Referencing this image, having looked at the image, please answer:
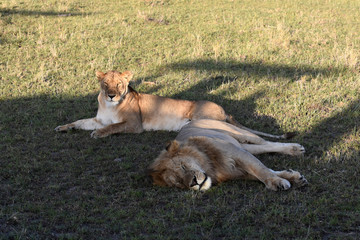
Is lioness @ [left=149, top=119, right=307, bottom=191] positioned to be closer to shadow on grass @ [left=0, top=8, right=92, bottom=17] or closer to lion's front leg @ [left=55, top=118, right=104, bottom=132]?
lion's front leg @ [left=55, top=118, right=104, bottom=132]

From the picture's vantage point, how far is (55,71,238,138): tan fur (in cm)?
612

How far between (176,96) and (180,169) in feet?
11.8

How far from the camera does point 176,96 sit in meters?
7.46

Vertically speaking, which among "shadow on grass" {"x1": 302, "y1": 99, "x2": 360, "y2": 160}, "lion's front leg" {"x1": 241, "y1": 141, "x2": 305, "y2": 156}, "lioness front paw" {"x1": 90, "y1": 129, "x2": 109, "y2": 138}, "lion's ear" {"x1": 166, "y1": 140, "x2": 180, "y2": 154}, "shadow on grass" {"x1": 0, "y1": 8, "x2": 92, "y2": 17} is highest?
"lion's ear" {"x1": 166, "y1": 140, "x2": 180, "y2": 154}

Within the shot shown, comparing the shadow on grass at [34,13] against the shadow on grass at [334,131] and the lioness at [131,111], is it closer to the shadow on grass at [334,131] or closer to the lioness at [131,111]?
the lioness at [131,111]

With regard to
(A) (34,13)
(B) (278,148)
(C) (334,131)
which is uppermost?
(B) (278,148)

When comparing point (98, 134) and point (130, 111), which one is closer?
point (98, 134)

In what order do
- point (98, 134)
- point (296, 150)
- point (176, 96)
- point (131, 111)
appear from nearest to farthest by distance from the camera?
point (296, 150), point (98, 134), point (131, 111), point (176, 96)

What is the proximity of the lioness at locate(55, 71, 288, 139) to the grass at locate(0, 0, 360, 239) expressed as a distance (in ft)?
0.72

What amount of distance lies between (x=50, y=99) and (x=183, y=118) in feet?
7.77

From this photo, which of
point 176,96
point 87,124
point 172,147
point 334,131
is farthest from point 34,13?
point 172,147

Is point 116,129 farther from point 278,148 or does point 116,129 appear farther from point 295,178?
point 295,178

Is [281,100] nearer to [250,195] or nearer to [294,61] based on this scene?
[294,61]

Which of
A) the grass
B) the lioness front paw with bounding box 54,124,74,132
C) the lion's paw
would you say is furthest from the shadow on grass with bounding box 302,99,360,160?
the lioness front paw with bounding box 54,124,74,132
